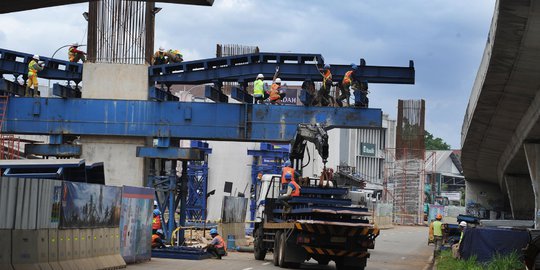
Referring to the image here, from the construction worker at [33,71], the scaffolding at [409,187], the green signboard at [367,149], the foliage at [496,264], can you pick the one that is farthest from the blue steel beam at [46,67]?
the green signboard at [367,149]

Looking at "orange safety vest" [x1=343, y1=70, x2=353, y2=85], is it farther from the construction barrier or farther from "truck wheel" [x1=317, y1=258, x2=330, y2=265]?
the construction barrier

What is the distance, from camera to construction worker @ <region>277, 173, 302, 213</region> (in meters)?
25.0

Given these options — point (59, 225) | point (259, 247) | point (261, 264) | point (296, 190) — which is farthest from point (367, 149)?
Result: point (59, 225)

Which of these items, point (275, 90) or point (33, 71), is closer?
point (275, 90)

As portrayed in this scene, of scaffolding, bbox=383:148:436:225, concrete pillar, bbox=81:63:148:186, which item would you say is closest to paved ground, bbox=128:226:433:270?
concrete pillar, bbox=81:63:148:186

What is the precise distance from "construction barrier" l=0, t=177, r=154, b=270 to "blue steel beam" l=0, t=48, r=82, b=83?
15.4 metres

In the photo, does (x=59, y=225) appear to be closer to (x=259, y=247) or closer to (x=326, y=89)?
(x=259, y=247)

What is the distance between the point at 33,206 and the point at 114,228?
5.08 metres

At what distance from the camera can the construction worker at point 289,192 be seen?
25044 mm

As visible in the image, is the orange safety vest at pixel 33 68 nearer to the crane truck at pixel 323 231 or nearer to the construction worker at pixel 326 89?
the construction worker at pixel 326 89

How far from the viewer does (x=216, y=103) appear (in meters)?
37.4

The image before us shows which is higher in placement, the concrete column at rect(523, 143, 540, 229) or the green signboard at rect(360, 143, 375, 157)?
the green signboard at rect(360, 143, 375, 157)

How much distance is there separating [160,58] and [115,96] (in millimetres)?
2589

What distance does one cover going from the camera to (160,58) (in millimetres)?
39875
